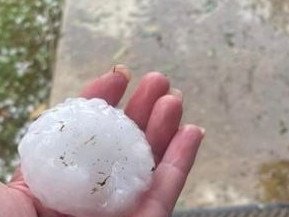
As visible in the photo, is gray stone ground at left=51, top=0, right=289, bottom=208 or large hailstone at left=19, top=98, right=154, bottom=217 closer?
large hailstone at left=19, top=98, right=154, bottom=217

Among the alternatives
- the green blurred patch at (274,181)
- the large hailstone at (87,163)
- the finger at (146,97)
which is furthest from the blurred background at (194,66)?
the large hailstone at (87,163)

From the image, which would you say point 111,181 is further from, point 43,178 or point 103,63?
point 103,63

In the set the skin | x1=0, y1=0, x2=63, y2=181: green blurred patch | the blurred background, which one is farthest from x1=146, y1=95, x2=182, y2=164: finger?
x1=0, y1=0, x2=63, y2=181: green blurred patch

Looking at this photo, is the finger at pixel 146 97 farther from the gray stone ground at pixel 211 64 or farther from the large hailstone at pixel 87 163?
the gray stone ground at pixel 211 64

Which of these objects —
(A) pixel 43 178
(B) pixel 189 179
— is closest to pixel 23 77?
(B) pixel 189 179

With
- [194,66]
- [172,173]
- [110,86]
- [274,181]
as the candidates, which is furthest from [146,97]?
[194,66]

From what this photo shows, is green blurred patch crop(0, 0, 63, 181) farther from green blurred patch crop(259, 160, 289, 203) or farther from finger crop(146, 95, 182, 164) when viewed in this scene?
finger crop(146, 95, 182, 164)
